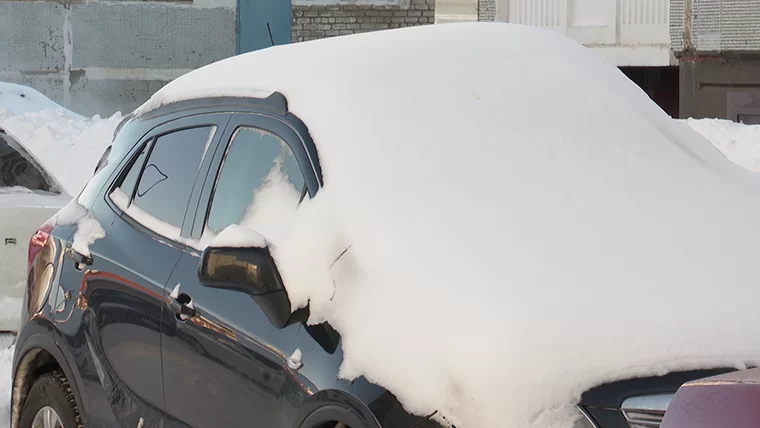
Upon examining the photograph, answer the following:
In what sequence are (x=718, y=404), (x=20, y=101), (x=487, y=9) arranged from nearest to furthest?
(x=718, y=404) → (x=20, y=101) → (x=487, y=9)

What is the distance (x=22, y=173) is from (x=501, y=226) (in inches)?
195

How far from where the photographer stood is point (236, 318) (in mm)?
3562

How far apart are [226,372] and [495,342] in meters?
1.00

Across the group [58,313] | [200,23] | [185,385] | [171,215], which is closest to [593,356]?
[185,385]

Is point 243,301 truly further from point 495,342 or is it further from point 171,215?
point 495,342

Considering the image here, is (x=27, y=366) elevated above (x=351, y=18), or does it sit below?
below

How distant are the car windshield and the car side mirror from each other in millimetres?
4359

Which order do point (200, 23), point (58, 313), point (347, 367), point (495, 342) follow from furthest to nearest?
point (200, 23), point (58, 313), point (347, 367), point (495, 342)

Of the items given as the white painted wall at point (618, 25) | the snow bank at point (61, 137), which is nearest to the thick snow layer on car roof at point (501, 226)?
the snow bank at point (61, 137)

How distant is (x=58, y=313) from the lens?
15.3 feet

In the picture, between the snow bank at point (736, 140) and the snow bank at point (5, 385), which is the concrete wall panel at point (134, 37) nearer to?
the snow bank at point (736, 140)

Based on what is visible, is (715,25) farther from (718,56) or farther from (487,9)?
(487,9)

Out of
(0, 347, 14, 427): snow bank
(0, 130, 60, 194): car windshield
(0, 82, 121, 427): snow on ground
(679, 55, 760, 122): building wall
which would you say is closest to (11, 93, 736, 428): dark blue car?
(0, 347, 14, 427): snow bank

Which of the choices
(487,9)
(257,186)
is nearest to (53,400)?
(257,186)
